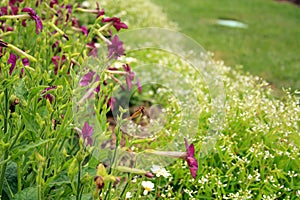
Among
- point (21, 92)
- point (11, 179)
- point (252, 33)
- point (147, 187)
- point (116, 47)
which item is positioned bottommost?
point (252, 33)

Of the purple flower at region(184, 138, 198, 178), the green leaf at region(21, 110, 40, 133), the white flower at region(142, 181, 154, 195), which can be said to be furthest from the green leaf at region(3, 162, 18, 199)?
the purple flower at region(184, 138, 198, 178)

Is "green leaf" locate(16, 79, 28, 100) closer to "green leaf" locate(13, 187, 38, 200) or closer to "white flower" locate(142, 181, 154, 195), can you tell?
"green leaf" locate(13, 187, 38, 200)

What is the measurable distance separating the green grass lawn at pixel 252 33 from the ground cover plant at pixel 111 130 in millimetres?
2838

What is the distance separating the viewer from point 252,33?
9.66 meters

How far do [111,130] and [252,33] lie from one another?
7943 mm

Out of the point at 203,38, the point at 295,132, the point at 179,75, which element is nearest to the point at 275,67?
the point at 203,38

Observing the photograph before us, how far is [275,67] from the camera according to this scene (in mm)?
7566

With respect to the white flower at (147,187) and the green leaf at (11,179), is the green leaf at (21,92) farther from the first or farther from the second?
the white flower at (147,187)

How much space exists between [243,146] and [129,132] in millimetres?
709

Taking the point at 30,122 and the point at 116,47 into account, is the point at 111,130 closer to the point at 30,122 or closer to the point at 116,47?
Answer: the point at 30,122

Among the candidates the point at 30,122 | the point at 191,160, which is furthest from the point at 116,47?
the point at 191,160

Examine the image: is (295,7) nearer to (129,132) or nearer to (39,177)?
(129,132)

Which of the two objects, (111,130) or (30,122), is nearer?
(30,122)

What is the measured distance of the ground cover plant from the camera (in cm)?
192
